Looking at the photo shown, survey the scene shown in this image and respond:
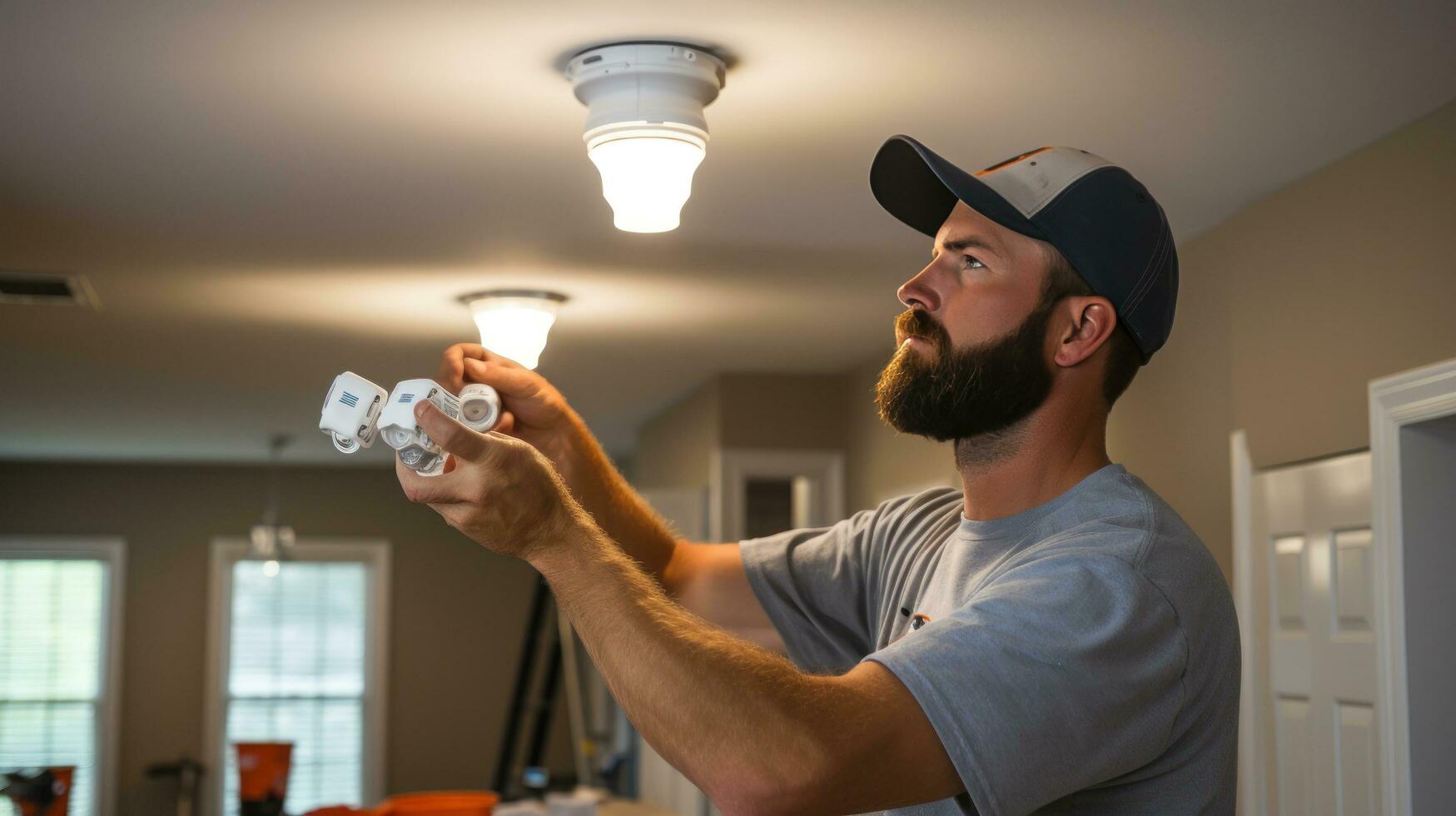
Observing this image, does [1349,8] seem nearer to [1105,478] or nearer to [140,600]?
[1105,478]

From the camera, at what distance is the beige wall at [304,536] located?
8.96m

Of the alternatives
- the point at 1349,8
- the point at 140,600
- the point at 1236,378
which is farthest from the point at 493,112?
the point at 140,600

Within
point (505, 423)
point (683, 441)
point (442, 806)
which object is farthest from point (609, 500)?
point (683, 441)

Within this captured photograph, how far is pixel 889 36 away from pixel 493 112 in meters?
0.82

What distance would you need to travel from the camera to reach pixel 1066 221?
146 centimetres

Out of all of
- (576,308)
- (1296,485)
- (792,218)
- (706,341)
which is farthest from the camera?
(706,341)

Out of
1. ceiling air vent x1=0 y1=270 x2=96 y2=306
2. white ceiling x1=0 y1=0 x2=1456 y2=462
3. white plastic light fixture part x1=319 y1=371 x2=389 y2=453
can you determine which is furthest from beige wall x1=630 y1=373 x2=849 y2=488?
white plastic light fixture part x1=319 y1=371 x2=389 y2=453

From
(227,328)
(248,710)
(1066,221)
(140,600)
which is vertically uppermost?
(227,328)

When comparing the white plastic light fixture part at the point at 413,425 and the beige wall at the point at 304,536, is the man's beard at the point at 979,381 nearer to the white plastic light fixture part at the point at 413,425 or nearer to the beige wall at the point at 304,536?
the white plastic light fixture part at the point at 413,425

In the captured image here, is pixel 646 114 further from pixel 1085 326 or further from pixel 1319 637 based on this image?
pixel 1319 637

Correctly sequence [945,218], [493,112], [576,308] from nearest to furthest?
[945,218]
[493,112]
[576,308]

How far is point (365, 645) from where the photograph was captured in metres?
9.38

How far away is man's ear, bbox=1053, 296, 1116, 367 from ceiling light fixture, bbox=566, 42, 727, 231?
110 centimetres

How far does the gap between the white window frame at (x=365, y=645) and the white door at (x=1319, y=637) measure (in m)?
7.10
